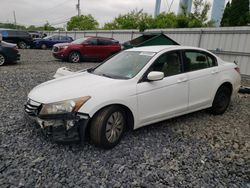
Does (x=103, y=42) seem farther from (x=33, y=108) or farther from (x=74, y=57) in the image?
(x=33, y=108)

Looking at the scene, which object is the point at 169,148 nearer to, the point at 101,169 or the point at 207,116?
the point at 101,169

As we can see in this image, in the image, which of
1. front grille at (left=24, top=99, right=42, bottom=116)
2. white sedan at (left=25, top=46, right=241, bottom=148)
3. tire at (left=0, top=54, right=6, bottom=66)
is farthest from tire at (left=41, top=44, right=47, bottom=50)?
front grille at (left=24, top=99, right=42, bottom=116)

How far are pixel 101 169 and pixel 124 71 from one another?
1.62 metres

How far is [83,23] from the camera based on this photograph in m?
50.6

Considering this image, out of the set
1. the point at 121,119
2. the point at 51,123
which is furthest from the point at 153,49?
the point at 51,123

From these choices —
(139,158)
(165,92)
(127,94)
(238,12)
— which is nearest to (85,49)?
(165,92)

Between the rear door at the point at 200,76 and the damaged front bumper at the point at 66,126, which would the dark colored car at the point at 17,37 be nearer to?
the rear door at the point at 200,76

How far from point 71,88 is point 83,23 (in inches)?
1988

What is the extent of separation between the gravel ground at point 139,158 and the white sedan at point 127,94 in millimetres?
268

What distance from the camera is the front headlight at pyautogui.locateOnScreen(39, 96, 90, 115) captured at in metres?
2.99

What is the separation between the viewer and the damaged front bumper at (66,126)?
2980 millimetres

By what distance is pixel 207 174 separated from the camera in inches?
112

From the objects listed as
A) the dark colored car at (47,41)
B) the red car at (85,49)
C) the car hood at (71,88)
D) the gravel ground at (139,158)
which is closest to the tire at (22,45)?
the dark colored car at (47,41)

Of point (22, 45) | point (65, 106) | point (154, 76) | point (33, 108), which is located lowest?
point (22, 45)
